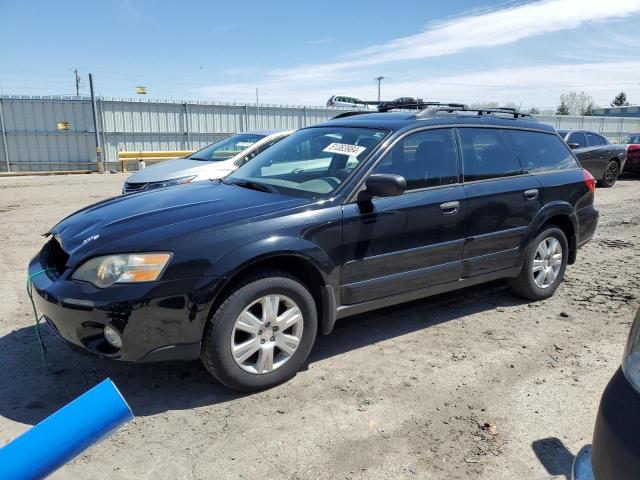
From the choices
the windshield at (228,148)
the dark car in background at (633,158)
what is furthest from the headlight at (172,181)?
the dark car in background at (633,158)

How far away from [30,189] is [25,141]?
6017mm

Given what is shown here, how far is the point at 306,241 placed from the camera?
11.0ft

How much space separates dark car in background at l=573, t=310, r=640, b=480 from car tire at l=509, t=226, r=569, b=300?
3.12 m

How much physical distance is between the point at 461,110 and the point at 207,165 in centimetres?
463

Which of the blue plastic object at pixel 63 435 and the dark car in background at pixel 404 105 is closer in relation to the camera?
the blue plastic object at pixel 63 435

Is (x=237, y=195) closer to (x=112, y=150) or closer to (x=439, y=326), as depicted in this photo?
(x=439, y=326)

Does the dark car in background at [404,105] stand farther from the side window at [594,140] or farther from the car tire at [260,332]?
the side window at [594,140]

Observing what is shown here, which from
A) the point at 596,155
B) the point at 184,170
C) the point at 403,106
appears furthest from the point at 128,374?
the point at 596,155

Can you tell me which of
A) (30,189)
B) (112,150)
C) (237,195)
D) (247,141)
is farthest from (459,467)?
(112,150)

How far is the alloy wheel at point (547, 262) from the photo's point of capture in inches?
194

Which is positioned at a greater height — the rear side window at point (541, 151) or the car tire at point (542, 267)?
the rear side window at point (541, 151)

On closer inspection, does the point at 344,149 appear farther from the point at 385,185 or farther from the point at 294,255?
the point at 294,255

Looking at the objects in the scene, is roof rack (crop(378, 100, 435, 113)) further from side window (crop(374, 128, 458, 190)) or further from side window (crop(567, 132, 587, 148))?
side window (crop(567, 132, 587, 148))

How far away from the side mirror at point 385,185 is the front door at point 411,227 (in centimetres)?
15
